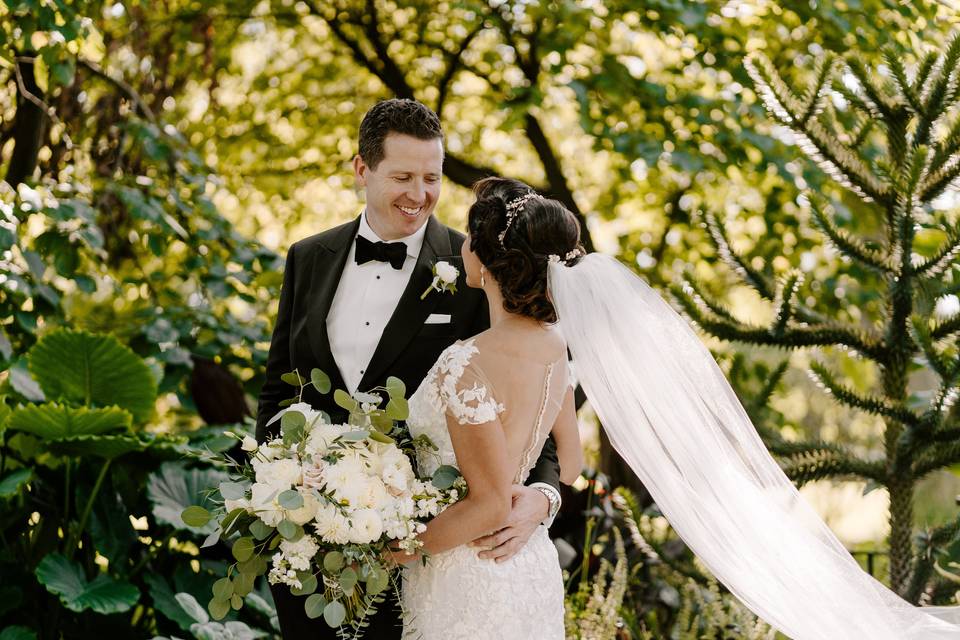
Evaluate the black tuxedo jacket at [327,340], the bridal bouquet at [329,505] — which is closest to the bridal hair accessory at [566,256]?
the black tuxedo jacket at [327,340]

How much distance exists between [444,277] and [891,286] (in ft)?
7.07

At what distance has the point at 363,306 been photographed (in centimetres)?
299

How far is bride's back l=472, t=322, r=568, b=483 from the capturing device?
2.43 meters

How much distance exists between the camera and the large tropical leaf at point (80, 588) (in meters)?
3.83

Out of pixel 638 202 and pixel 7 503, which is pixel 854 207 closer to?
pixel 638 202

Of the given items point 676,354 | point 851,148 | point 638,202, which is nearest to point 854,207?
point 638,202

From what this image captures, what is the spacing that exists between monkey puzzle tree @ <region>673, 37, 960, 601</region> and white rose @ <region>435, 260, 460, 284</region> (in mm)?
1595

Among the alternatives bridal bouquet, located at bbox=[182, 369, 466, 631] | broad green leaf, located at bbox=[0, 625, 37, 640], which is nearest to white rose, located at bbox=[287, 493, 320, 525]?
bridal bouquet, located at bbox=[182, 369, 466, 631]

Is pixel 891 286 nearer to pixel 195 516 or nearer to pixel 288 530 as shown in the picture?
pixel 288 530

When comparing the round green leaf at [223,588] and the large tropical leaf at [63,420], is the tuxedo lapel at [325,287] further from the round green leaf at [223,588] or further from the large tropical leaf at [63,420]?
the large tropical leaf at [63,420]

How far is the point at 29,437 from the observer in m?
4.46

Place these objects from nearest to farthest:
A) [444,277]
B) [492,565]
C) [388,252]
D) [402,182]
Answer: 1. [492,565]
2. [444,277]
3. [402,182]
4. [388,252]

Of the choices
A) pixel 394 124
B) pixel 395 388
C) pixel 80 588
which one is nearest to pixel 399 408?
pixel 395 388

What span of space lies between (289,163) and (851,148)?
6084 millimetres
